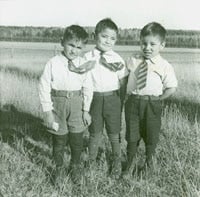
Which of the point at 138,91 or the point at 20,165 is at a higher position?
the point at 138,91

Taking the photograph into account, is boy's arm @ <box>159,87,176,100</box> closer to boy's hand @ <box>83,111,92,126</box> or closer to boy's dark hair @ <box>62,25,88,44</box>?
boy's hand @ <box>83,111,92,126</box>

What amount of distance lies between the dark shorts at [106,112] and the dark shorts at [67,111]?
18 centimetres

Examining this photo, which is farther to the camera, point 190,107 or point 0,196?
point 190,107

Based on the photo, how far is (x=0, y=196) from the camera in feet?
8.41

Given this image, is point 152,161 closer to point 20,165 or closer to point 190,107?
point 20,165

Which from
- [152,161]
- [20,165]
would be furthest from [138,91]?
[20,165]

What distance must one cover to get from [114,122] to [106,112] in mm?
110

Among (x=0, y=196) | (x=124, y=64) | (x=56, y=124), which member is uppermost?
(x=124, y=64)

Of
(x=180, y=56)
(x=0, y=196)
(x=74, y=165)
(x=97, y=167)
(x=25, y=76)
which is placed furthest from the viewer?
(x=25, y=76)

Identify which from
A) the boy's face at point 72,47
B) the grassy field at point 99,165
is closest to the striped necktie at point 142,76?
the boy's face at point 72,47

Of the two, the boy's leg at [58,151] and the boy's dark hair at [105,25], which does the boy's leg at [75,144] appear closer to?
the boy's leg at [58,151]

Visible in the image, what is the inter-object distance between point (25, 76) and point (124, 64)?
581cm

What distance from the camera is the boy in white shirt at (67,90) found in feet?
8.63

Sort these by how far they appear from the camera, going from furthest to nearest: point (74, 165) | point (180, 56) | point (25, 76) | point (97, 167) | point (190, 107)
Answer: point (25, 76) < point (180, 56) < point (190, 107) < point (97, 167) < point (74, 165)
